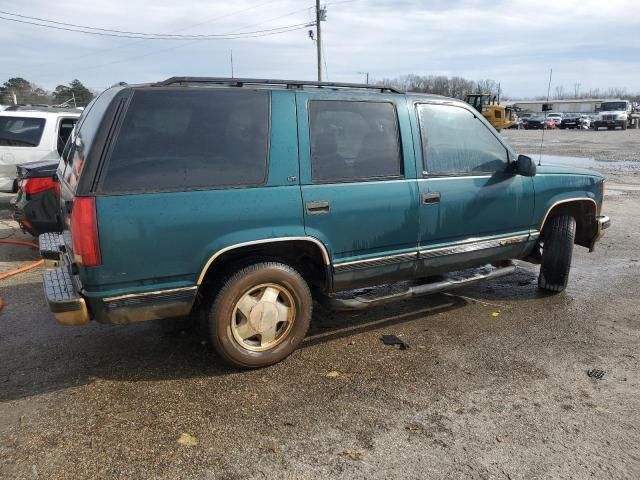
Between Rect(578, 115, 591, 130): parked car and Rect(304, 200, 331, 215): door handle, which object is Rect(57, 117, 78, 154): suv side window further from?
Rect(578, 115, 591, 130): parked car

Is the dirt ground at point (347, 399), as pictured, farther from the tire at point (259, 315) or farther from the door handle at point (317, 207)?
the door handle at point (317, 207)

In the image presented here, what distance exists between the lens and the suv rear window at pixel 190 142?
307 cm

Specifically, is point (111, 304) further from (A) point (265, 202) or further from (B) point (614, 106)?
(B) point (614, 106)

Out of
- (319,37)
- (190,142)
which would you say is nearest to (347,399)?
(190,142)

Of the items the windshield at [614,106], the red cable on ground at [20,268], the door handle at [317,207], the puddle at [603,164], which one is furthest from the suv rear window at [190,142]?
the windshield at [614,106]

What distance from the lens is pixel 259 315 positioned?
139 inches

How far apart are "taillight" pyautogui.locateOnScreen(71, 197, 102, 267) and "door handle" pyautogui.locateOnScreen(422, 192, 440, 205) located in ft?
7.73

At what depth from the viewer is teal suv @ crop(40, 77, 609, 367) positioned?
306 centimetres

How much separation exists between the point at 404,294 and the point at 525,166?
159 cm

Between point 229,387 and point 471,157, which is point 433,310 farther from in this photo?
point 229,387

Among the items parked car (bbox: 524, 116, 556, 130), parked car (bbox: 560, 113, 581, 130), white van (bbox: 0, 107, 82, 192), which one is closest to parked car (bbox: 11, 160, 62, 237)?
white van (bbox: 0, 107, 82, 192)

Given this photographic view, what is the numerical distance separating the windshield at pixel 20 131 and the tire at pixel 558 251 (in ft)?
26.2

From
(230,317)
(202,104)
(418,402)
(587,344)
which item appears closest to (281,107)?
(202,104)

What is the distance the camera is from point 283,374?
3.61m
